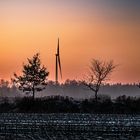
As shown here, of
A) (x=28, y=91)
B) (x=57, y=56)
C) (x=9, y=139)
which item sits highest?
(x=57, y=56)

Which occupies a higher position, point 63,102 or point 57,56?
point 57,56

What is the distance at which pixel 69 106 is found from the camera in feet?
280

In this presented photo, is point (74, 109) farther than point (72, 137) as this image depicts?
Yes

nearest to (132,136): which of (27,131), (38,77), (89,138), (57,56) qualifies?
(89,138)

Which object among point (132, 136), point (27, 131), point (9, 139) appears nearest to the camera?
point (9, 139)

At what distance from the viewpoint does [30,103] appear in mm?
84562

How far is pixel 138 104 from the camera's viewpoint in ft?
281

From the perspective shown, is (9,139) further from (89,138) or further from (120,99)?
(120,99)

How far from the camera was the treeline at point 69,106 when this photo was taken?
84.0 m

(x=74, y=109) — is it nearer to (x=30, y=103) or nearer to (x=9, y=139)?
(x=30, y=103)

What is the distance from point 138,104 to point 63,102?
35.0 feet

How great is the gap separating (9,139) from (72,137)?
4.35 meters

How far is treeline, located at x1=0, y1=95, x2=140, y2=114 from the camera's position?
3309 inches

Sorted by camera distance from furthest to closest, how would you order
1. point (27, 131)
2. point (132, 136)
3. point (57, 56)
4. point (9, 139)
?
point (57, 56)
point (27, 131)
point (132, 136)
point (9, 139)
